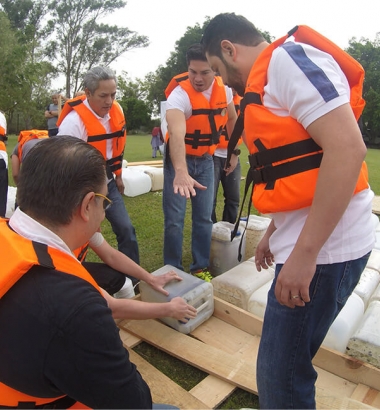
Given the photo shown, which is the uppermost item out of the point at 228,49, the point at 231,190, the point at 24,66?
the point at 24,66

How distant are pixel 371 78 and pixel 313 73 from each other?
46039mm

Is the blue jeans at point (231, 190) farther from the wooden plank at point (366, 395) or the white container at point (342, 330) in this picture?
the wooden plank at point (366, 395)

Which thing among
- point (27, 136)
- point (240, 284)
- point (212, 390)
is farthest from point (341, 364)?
point (27, 136)

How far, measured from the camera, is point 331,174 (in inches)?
46.9

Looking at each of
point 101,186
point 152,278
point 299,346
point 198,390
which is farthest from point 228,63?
point 198,390

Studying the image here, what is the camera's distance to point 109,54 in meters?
44.9

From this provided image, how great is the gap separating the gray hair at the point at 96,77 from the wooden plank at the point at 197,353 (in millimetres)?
2140

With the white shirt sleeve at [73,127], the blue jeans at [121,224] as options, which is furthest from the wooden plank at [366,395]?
the white shirt sleeve at [73,127]

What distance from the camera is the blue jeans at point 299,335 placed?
1394 mm

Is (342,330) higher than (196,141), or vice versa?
(196,141)

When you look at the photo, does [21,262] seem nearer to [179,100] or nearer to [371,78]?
[179,100]

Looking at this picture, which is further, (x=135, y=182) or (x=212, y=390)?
(x=135, y=182)

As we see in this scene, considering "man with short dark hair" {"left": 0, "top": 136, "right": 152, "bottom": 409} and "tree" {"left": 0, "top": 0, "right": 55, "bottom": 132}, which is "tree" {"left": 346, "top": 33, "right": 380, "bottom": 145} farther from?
"man with short dark hair" {"left": 0, "top": 136, "right": 152, "bottom": 409}

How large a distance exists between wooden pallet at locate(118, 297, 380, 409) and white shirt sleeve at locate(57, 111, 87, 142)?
5.74ft
